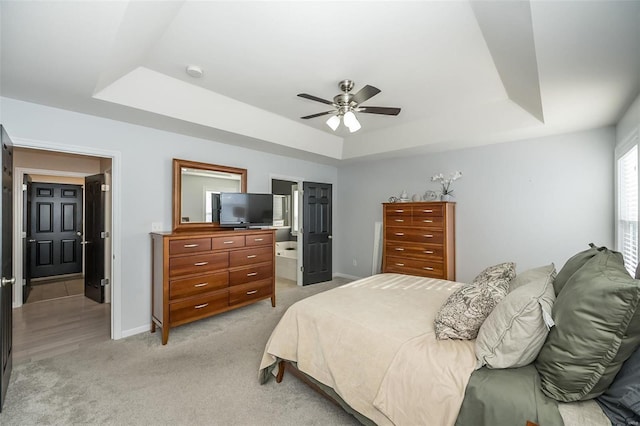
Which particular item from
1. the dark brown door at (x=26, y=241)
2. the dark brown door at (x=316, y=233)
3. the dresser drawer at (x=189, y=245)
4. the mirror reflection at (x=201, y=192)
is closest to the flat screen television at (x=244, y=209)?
the mirror reflection at (x=201, y=192)

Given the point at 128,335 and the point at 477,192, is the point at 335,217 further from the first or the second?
the point at 128,335

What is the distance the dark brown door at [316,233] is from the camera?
208 inches

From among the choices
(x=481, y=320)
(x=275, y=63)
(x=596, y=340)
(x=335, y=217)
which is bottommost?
(x=481, y=320)

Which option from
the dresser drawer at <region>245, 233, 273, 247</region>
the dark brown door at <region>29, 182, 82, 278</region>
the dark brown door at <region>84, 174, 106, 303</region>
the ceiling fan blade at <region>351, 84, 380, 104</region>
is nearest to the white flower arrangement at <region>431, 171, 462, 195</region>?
the ceiling fan blade at <region>351, 84, 380, 104</region>

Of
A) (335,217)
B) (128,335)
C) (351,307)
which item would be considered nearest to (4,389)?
(128,335)

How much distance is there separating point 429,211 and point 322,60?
9.00 ft

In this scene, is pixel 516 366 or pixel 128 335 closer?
pixel 516 366

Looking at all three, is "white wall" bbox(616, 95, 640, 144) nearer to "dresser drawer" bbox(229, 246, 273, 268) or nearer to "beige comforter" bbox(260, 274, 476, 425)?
"beige comforter" bbox(260, 274, 476, 425)

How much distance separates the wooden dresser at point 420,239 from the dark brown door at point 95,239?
446 centimetres

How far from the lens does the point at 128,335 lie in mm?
3146

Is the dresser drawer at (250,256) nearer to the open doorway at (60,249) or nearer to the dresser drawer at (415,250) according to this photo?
the open doorway at (60,249)

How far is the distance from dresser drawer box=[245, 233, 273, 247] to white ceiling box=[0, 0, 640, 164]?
4.44 feet

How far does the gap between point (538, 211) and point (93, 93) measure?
5.08 metres

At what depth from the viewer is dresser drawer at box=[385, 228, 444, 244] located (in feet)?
13.6
